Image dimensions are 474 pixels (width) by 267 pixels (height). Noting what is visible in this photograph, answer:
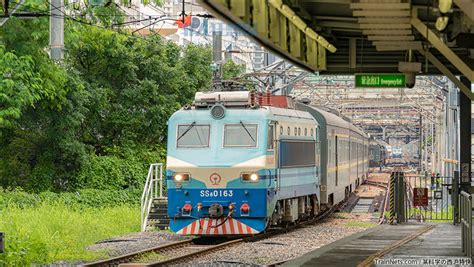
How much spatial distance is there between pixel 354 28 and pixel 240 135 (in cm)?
431

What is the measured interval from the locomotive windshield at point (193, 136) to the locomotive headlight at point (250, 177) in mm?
1135

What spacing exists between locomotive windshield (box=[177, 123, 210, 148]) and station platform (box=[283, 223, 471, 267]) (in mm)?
3732

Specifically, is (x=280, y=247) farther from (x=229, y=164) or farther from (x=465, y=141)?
A: (x=465, y=141)

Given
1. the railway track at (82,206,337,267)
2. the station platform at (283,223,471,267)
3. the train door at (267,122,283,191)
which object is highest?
the train door at (267,122,283,191)

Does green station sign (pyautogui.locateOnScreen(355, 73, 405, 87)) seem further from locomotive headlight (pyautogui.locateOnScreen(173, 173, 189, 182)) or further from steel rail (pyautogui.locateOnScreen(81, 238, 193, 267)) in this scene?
steel rail (pyautogui.locateOnScreen(81, 238, 193, 267))

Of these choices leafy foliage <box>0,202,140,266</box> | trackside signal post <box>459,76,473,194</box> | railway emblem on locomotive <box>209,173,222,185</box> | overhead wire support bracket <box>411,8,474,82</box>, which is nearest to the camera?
overhead wire support bracket <box>411,8,474,82</box>

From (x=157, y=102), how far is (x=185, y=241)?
1986 cm

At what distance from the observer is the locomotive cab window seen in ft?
69.4

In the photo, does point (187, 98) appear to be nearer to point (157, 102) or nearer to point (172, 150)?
point (157, 102)

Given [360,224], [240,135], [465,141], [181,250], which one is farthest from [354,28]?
[360,224]

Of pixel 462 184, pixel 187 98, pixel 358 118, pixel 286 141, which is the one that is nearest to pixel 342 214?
pixel 462 184

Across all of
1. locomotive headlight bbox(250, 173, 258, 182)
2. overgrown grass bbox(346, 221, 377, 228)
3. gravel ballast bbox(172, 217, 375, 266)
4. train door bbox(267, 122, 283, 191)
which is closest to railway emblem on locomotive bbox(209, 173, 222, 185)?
locomotive headlight bbox(250, 173, 258, 182)

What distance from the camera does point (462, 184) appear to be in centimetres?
2477

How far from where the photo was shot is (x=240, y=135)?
21.2 m
